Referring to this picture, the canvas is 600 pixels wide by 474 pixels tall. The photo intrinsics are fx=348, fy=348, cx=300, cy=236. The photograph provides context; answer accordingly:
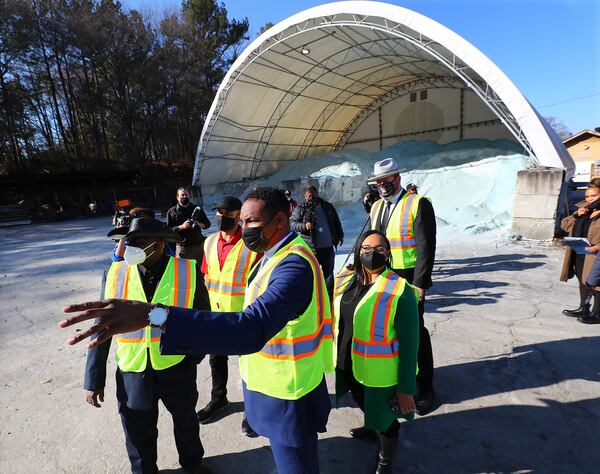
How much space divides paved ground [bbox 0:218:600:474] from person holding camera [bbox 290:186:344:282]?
168 centimetres

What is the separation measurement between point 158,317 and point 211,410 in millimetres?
2364

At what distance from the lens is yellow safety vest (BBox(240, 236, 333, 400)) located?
4.98 ft

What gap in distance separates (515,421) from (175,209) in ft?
16.6

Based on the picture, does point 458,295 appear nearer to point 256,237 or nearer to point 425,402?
point 425,402

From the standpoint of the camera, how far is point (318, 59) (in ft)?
56.9

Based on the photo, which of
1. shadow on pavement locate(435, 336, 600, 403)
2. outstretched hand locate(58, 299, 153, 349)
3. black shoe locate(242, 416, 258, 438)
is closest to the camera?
outstretched hand locate(58, 299, 153, 349)

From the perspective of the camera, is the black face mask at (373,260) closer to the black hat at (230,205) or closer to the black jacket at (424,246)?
the black jacket at (424,246)

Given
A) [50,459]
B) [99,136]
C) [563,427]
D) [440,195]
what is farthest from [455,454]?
[99,136]

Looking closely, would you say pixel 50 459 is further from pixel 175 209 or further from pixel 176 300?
pixel 175 209

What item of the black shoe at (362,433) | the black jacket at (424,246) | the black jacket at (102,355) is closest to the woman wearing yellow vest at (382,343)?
the black shoe at (362,433)

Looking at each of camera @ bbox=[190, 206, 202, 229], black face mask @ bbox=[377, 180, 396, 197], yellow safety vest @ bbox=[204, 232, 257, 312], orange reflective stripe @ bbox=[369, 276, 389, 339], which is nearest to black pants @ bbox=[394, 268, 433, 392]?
orange reflective stripe @ bbox=[369, 276, 389, 339]

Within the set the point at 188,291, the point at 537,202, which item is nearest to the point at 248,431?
the point at 188,291

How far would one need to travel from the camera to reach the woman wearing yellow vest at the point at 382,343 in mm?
2059

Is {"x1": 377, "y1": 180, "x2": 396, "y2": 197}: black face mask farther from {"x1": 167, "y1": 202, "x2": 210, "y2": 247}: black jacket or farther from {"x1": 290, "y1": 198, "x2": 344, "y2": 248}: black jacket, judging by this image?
{"x1": 167, "y1": 202, "x2": 210, "y2": 247}: black jacket
